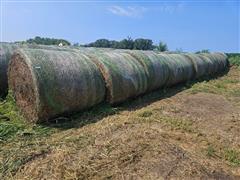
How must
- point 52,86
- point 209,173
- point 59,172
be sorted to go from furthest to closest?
point 52,86 < point 209,173 < point 59,172

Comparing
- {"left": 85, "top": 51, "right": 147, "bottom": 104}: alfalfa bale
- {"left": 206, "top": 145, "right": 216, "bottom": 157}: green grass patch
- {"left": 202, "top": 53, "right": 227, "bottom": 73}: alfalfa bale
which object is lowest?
{"left": 202, "top": 53, "right": 227, "bottom": 73}: alfalfa bale

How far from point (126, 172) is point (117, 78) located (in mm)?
4028

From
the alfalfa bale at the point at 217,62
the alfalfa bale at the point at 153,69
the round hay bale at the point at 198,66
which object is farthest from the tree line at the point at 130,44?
the alfalfa bale at the point at 153,69

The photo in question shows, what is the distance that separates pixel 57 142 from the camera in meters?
5.97

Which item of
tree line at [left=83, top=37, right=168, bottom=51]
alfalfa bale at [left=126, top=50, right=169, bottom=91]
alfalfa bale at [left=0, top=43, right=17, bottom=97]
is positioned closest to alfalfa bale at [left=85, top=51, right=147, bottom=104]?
alfalfa bale at [left=126, top=50, right=169, bottom=91]

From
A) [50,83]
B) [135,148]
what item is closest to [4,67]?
[50,83]

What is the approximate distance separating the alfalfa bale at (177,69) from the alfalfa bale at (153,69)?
2.13 ft

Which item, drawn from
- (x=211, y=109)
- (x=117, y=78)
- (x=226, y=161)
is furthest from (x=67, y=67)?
(x=211, y=109)

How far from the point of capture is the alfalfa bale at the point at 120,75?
8.63 m

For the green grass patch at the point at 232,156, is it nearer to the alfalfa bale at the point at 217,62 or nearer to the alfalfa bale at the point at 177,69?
the alfalfa bale at the point at 177,69

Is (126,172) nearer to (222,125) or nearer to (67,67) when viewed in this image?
(67,67)

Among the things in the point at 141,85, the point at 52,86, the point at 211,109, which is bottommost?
the point at 211,109

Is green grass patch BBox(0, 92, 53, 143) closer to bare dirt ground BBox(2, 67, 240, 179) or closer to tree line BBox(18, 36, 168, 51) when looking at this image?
bare dirt ground BBox(2, 67, 240, 179)

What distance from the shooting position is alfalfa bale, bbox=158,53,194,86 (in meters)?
13.4
